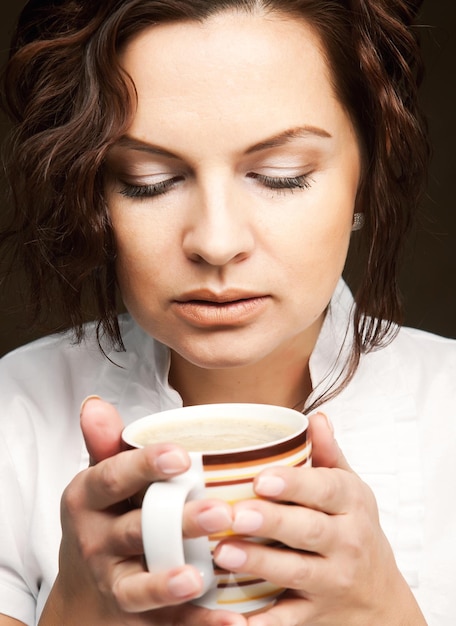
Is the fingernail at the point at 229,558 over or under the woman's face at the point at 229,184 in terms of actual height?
under

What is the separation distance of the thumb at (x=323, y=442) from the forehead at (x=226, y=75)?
14.5 inches

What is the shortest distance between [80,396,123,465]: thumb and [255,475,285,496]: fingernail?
15cm

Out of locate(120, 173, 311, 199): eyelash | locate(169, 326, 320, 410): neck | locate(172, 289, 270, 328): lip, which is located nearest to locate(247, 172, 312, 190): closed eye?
locate(120, 173, 311, 199): eyelash

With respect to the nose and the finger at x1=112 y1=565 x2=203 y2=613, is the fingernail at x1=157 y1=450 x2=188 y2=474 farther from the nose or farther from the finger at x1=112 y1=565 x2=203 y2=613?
the nose

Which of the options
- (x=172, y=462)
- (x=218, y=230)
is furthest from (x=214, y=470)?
(x=218, y=230)

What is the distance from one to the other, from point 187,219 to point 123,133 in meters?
0.13

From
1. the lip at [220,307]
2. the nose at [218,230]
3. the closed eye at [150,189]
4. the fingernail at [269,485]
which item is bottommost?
the fingernail at [269,485]

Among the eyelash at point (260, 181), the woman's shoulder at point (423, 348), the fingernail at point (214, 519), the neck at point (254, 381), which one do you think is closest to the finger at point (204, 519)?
the fingernail at point (214, 519)

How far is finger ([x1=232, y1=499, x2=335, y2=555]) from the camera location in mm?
733

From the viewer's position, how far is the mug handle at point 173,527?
0.70m

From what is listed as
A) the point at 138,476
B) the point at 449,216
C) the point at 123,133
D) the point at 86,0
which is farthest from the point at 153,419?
the point at 449,216

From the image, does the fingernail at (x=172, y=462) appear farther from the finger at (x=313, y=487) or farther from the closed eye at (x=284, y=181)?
the closed eye at (x=284, y=181)

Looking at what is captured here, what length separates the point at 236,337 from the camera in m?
1.11

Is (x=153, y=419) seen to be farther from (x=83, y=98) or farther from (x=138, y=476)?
(x=83, y=98)
